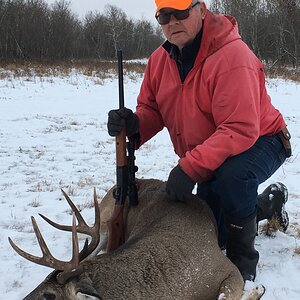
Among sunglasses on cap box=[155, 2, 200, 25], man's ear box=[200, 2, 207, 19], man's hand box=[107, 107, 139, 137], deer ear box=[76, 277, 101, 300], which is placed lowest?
deer ear box=[76, 277, 101, 300]

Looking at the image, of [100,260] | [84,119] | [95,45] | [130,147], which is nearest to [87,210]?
[130,147]

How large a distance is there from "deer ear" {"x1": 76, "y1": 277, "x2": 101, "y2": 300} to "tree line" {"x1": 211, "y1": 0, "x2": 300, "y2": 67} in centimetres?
3162

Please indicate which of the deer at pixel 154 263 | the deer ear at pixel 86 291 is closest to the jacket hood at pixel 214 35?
the deer at pixel 154 263

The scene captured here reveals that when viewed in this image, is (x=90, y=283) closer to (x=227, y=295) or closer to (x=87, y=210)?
(x=227, y=295)

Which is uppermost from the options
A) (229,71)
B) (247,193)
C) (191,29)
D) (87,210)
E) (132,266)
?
(191,29)

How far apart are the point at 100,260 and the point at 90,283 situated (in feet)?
0.78

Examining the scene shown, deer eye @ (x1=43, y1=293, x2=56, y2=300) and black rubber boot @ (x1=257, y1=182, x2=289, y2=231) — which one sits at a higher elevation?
deer eye @ (x1=43, y1=293, x2=56, y2=300)

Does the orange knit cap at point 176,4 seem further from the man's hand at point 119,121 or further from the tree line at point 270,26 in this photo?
the tree line at point 270,26

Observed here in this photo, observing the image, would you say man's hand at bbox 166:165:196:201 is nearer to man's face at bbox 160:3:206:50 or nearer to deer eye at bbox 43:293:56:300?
man's face at bbox 160:3:206:50

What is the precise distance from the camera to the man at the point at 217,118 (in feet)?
10.3

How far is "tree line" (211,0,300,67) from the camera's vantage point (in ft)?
111

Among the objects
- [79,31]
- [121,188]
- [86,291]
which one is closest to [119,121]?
[121,188]

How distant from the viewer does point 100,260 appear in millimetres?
2695

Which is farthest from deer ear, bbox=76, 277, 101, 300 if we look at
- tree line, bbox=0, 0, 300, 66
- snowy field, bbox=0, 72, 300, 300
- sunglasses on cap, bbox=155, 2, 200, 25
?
tree line, bbox=0, 0, 300, 66
